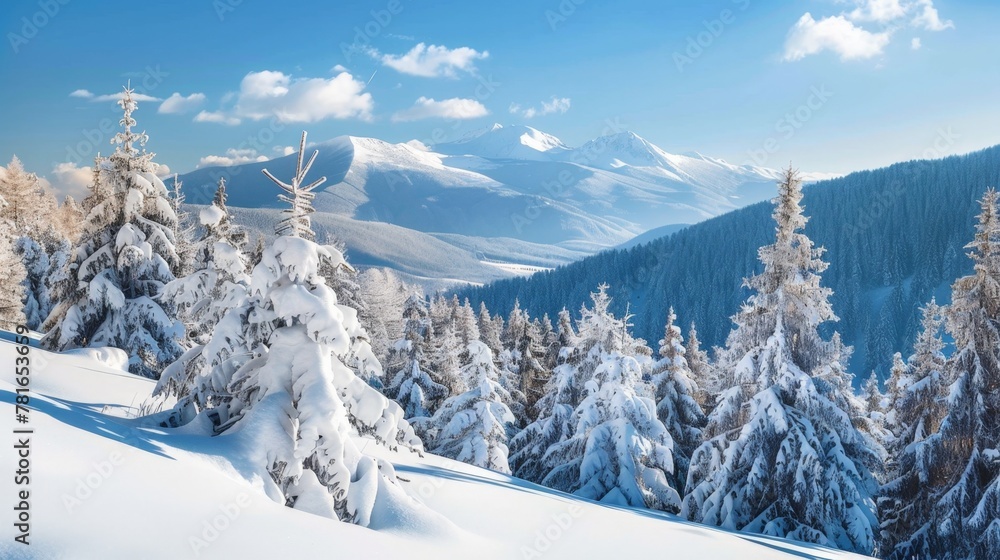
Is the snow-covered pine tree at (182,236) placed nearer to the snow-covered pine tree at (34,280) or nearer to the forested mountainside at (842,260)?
the snow-covered pine tree at (34,280)

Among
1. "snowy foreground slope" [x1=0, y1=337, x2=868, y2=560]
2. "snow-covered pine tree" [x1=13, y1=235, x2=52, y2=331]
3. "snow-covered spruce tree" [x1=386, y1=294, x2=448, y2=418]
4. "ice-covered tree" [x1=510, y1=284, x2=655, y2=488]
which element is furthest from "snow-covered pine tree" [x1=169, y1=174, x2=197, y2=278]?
"snowy foreground slope" [x1=0, y1=337, x2=868, y2=560]

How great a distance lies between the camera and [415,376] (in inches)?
1101

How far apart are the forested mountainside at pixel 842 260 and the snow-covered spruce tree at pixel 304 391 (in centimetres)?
12165

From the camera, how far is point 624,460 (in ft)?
61.4

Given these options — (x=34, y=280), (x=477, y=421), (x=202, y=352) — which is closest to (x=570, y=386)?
(x=477, y=421)

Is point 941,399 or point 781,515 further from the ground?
point 941,399

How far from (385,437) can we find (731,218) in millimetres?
170831

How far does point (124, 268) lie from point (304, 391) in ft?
51.2

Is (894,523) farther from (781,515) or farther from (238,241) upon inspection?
(238,241)

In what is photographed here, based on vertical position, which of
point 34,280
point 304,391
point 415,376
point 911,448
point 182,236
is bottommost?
point 415,376

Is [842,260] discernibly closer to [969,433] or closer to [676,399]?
[676,399]

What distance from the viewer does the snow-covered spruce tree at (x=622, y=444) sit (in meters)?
18.6

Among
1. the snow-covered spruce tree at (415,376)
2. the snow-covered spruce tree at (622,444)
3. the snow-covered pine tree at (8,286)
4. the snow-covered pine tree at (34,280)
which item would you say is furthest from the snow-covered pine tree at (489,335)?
the snow-covered pine tree at (34,280)

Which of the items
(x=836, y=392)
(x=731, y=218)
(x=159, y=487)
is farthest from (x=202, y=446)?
(x=731, y=218)
